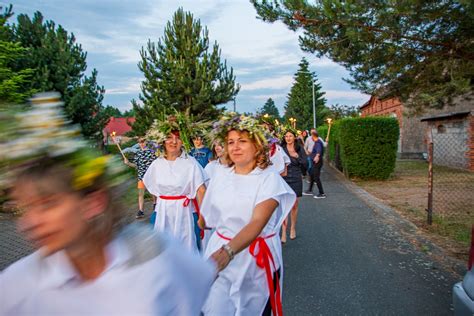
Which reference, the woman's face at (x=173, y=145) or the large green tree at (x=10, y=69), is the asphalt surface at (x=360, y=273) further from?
the large green tree at (x=10, y=69)

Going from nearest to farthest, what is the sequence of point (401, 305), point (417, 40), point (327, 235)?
1. point (401, 305)
2. point (327, 235)
3. point (417, 40)

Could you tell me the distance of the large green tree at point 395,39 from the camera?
816 centimetres

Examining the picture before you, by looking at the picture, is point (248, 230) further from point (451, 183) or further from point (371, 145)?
point (451, 183)

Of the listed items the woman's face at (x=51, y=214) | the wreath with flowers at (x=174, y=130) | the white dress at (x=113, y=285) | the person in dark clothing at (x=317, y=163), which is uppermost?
the wreath with flowers at (x=174, y=130)

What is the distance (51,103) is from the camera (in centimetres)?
123

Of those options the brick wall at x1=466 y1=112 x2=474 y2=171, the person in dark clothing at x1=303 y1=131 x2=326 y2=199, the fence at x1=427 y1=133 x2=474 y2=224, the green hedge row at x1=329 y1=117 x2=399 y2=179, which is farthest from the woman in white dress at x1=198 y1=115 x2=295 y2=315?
the brick wall at x1=466 y1=112 x2=474 y2=171

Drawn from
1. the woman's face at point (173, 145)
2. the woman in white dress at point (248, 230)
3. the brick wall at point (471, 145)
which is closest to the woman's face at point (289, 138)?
the woman's face at point (173, 145)

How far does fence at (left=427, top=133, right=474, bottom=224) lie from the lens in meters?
7.99

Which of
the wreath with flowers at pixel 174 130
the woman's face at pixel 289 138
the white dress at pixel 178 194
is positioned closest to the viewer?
the white dress at pixel 178 194

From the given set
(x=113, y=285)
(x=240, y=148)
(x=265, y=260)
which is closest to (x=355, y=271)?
(x=265, y=260)

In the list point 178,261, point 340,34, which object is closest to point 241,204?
point 178,261

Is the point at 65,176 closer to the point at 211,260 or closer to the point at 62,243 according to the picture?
the point at 62,243

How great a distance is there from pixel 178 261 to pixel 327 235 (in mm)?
6005

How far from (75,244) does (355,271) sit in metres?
4.61
